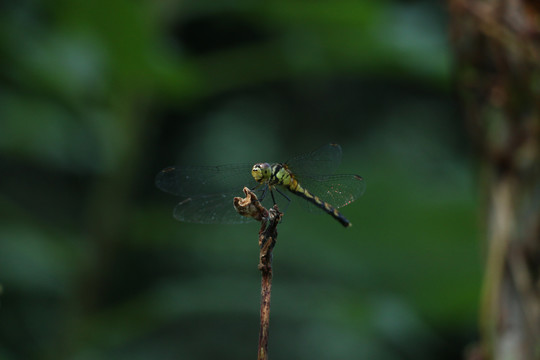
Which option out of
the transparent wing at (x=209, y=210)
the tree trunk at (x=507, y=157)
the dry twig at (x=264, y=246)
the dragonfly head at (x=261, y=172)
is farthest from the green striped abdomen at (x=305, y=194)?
the dry twig at (x=264, y=246)

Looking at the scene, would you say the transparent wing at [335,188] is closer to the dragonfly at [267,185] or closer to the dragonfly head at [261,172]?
the dragonfly at [267,185]

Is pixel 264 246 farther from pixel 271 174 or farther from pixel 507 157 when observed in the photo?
pixel 271 174

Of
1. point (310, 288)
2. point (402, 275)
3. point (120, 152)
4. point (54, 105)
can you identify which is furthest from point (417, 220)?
point (54, 105)

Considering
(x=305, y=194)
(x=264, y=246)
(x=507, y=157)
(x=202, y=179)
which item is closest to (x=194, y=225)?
(x=202, y=179)

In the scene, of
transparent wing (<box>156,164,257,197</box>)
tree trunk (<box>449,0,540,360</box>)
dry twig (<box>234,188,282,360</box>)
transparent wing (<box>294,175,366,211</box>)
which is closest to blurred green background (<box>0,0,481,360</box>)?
transparent wing (<box>156,164,257,197</box>)

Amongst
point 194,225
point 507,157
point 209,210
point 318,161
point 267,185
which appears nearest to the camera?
point 507,157

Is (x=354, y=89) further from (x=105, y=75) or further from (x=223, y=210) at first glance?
(x=223, y=210)

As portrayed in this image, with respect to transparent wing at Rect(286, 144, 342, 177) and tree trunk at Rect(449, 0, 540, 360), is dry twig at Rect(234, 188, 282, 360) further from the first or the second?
transparent wing at Rect(286, 144, 342, 177)
